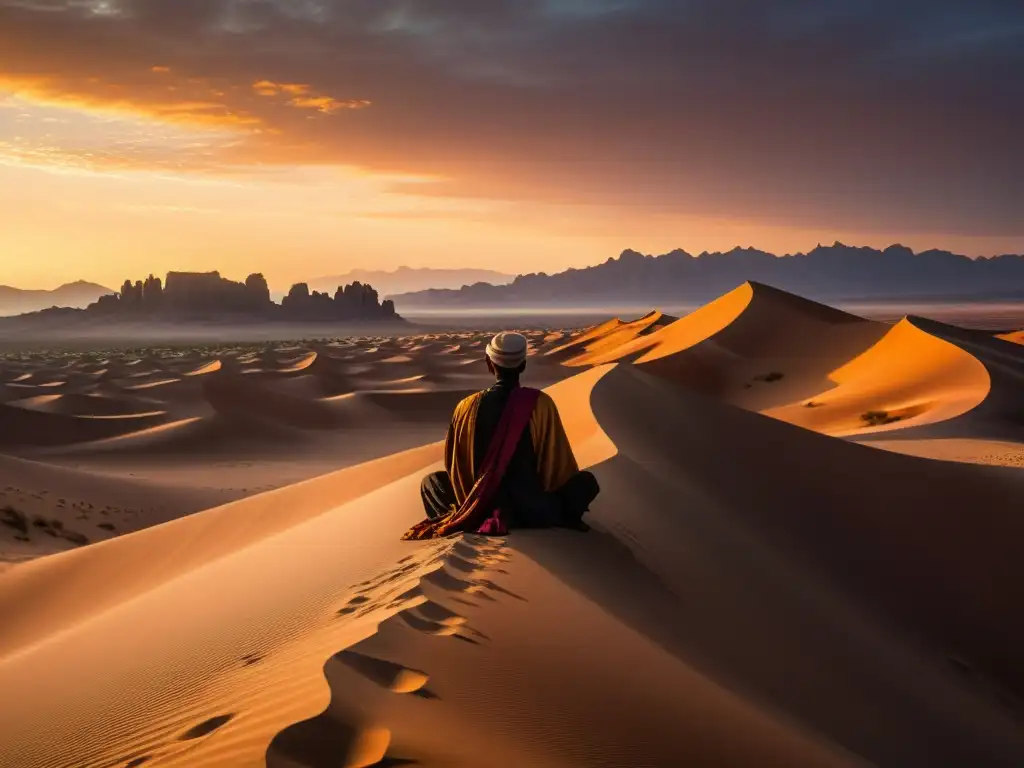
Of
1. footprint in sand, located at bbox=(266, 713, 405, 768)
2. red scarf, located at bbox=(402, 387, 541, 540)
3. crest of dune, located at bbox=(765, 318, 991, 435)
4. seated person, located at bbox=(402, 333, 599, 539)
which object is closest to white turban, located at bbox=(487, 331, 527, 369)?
seated person, located at bbox=(402, 333, 599, 539)

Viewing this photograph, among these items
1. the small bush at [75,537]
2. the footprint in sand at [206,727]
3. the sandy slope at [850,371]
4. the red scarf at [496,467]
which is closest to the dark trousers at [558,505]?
the red scarf at [496,467]

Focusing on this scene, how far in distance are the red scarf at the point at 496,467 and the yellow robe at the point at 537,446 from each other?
0.07 meters

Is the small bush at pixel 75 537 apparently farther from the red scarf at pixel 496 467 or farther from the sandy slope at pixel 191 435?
the red scarf at pixel 496 467

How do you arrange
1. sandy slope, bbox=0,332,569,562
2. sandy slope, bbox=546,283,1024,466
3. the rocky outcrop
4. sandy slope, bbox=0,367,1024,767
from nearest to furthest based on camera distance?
sandy slope, bbox=0,367,1024,767, sandy slope, bbox=0,332,569,562, sandy slope, bbox=546,283,1024,466, the rocky outcrop

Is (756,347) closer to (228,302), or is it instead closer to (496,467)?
(496,467)

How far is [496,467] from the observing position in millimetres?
5375

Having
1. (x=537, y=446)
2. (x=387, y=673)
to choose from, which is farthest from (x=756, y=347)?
(x=387, y=673)

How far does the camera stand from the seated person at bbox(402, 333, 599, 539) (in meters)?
5.37

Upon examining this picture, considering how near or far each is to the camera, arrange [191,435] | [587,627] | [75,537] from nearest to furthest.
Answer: [587,627]
[75,537]
[191,435]

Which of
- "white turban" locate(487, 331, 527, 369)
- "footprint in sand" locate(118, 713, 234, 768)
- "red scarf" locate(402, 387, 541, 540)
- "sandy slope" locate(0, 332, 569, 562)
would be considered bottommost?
"sandy slope" locate(0, 332, 569, 562)

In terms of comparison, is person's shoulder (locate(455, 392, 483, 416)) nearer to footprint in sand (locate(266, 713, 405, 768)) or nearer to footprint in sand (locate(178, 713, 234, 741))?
footprint in sand (locate(178, 713, 234, 741))

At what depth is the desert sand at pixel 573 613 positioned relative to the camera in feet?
10.5

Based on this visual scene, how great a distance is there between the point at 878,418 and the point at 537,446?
1719 centimetres

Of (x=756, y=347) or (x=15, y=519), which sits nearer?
(x=15, y=519)
